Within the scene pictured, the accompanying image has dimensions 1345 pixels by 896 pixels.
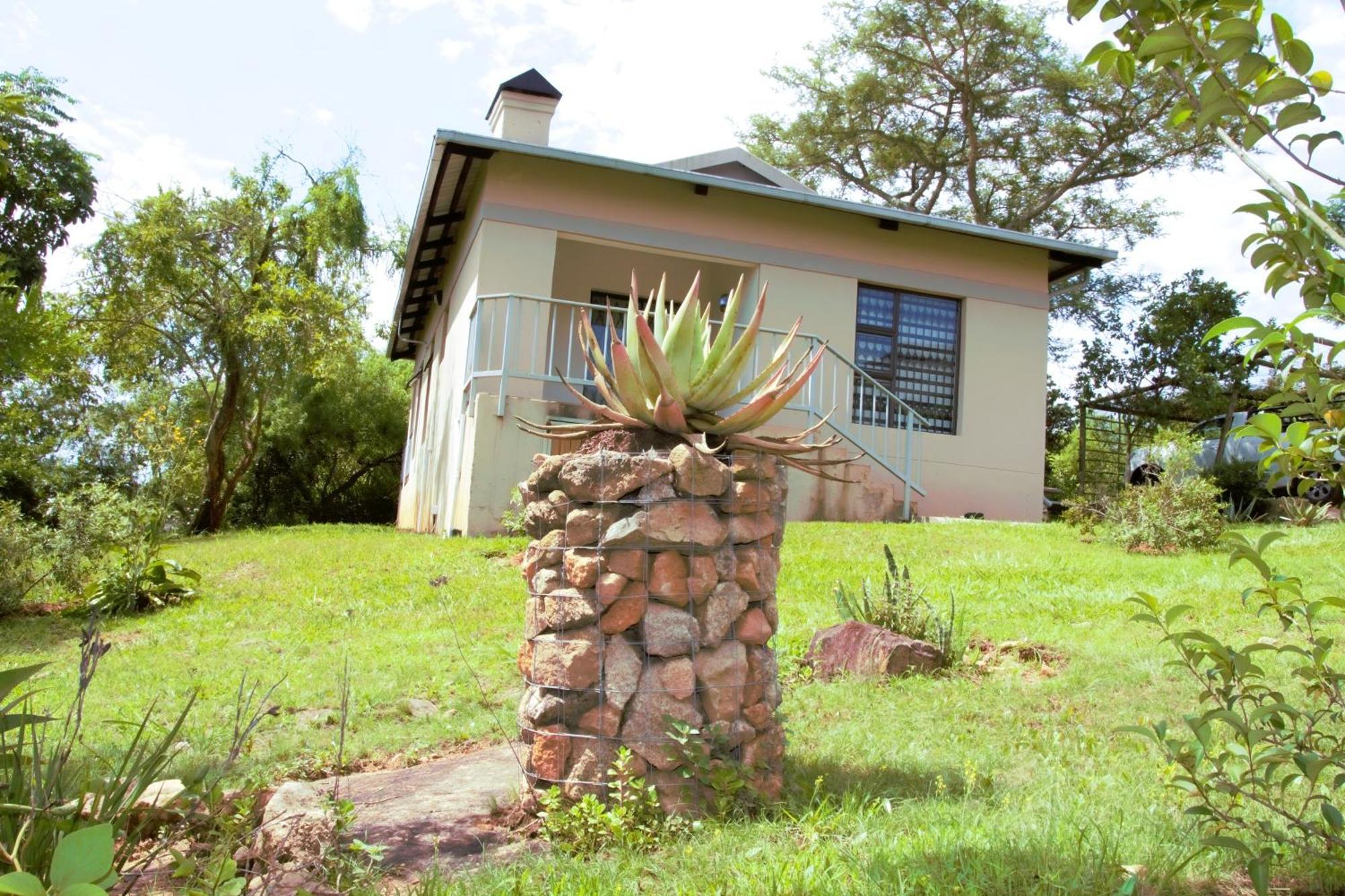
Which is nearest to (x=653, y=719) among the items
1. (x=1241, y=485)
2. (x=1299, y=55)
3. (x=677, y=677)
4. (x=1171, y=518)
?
(x=677, y=677)

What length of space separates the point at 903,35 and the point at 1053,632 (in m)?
19.1

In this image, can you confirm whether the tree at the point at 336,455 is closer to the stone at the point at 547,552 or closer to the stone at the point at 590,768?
the stone at the point at 547,552

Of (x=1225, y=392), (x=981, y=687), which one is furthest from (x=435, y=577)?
(x=1225, y=392)

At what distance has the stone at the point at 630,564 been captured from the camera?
12.1 feet

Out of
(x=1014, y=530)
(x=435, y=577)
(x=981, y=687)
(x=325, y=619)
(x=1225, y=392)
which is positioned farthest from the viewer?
(x=1225, y=392)

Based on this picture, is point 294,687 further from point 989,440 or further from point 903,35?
point 903,35

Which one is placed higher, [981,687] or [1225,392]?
[1225,392]

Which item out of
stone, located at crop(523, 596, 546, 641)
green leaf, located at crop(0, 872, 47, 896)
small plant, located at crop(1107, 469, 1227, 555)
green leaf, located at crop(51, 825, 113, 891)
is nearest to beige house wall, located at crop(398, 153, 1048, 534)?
small plant, located at crop(1107, 469, 1227, 555)

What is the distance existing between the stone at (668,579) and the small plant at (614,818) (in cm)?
57

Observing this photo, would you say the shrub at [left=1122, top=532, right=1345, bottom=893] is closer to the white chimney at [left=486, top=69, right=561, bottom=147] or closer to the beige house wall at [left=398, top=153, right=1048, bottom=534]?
the beige house wall at [left=398, top=153, right=1048, bottom=534]

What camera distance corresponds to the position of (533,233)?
12.8 meters

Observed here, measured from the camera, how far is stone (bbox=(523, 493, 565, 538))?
391cm

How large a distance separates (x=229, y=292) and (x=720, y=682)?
1879 centimetres

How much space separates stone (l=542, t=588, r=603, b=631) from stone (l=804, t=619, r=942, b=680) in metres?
2.46
